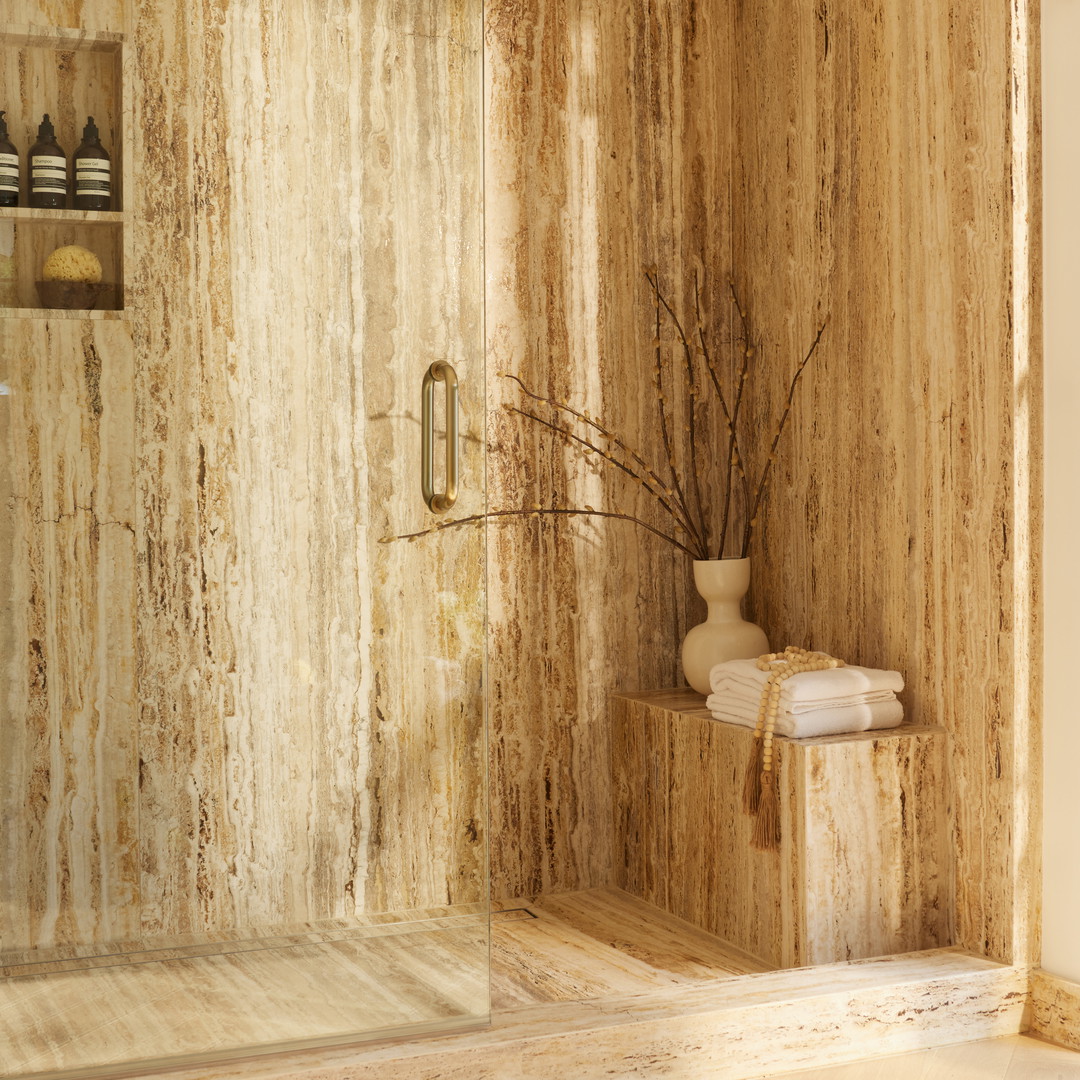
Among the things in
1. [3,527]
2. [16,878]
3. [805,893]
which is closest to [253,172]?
[3,527]

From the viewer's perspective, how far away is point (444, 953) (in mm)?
2035

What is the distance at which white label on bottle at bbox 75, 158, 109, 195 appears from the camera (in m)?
1.88

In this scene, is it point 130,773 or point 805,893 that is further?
point 805,893

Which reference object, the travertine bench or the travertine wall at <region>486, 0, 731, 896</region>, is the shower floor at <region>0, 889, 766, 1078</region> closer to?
the travertine bench

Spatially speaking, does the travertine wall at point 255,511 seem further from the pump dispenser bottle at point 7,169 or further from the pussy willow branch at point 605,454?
the pussy willow branch at point 605,454

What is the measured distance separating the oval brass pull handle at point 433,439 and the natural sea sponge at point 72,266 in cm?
50

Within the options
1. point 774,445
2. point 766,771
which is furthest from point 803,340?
point 766,771

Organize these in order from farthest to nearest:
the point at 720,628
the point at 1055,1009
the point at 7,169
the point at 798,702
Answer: the point at 720,628
the point at 798,702
the point at 1055,1009
the point at 7,169

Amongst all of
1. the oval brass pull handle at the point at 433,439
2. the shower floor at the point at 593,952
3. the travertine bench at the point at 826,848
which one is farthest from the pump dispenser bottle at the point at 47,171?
the travertine bench at the point at 826,848

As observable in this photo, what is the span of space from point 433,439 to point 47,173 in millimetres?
656

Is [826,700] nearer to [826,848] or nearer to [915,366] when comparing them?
[826,848]

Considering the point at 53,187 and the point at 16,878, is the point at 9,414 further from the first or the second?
the point at 16,878

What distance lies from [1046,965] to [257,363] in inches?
65.6

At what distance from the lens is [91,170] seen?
1.88 metres
